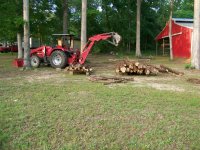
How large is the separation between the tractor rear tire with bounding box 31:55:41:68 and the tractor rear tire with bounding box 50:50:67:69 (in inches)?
34.7

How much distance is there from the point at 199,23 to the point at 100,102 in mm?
9708

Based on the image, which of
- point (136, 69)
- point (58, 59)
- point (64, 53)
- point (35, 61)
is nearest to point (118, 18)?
point (35, 61)

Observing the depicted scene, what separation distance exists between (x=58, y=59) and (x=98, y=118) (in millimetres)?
8573

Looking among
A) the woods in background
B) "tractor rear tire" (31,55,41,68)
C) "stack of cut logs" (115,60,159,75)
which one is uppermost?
the woods in background

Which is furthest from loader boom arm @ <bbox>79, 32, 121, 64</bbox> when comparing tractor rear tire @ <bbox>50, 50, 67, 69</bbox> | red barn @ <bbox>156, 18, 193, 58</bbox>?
red barn @ <bbox>156, 18, 193, 58</bbox>

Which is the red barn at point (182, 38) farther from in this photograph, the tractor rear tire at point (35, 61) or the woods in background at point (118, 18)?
the tractor rear tire at point (35, 61)

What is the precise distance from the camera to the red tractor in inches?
539

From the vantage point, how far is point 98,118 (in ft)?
19.9

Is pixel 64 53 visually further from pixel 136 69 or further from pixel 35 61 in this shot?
pixel 136 69

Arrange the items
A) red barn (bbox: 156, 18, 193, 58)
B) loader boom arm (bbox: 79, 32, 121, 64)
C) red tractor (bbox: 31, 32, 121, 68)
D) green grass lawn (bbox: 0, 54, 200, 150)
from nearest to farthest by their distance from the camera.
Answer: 1. green grass lawn (bbox: 0, 54, 200, 150)
2. loader boom arm (bbox: 79, 32, 121, 64)
3. red tractor (bbox: 31, 32, 121, 68)
4. red barn (bbox: 156, 18, 193, 58)

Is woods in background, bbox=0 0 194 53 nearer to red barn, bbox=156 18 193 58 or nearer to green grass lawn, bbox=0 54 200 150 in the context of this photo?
red barn, bbox=156 18 193 58

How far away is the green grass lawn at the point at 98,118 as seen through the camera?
16.9 feet

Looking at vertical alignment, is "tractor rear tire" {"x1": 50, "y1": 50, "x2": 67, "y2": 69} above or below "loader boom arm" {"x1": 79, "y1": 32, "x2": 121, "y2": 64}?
below

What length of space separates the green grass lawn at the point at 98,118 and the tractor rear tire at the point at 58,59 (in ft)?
17.3
